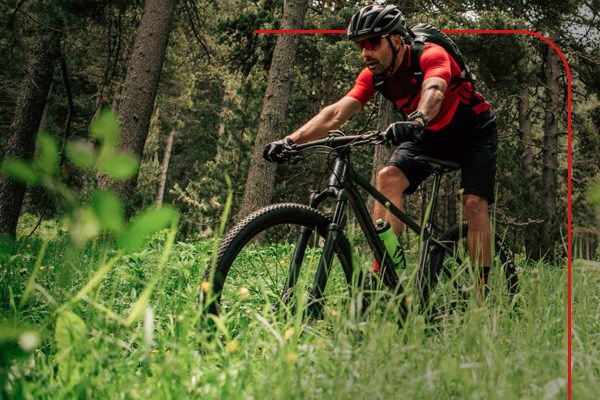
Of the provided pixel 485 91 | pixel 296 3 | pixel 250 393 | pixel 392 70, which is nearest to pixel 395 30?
pixel 392 70

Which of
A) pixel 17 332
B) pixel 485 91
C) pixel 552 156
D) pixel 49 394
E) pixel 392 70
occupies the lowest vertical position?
pixel 49 394

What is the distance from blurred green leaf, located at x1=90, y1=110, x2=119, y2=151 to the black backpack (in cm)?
292

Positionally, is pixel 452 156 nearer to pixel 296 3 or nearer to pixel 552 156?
pixel 296 3

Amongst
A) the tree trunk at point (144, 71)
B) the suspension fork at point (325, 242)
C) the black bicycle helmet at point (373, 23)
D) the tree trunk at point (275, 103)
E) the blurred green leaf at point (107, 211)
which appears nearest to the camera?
the blurred green leaf at point (107, 211)

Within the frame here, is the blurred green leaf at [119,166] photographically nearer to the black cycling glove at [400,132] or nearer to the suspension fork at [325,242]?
the suspension fork at [325,242]

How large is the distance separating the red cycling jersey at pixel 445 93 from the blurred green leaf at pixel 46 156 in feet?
9.03

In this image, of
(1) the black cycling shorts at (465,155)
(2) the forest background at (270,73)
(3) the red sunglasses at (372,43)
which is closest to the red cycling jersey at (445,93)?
(1) the black cycling shorts at (465,155)

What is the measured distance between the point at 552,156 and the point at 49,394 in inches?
636

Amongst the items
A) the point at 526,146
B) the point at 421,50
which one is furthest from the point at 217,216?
the point at 421,50

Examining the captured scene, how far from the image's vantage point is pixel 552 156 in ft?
50.4

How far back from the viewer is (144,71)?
7.12m

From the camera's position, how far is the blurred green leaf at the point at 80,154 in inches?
18.1

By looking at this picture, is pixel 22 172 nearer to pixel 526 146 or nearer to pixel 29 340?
pixel 29 340

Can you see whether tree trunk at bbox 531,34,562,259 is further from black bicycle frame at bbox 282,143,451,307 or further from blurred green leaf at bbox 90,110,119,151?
blurred green leaf at bbox 90,110,119,151
